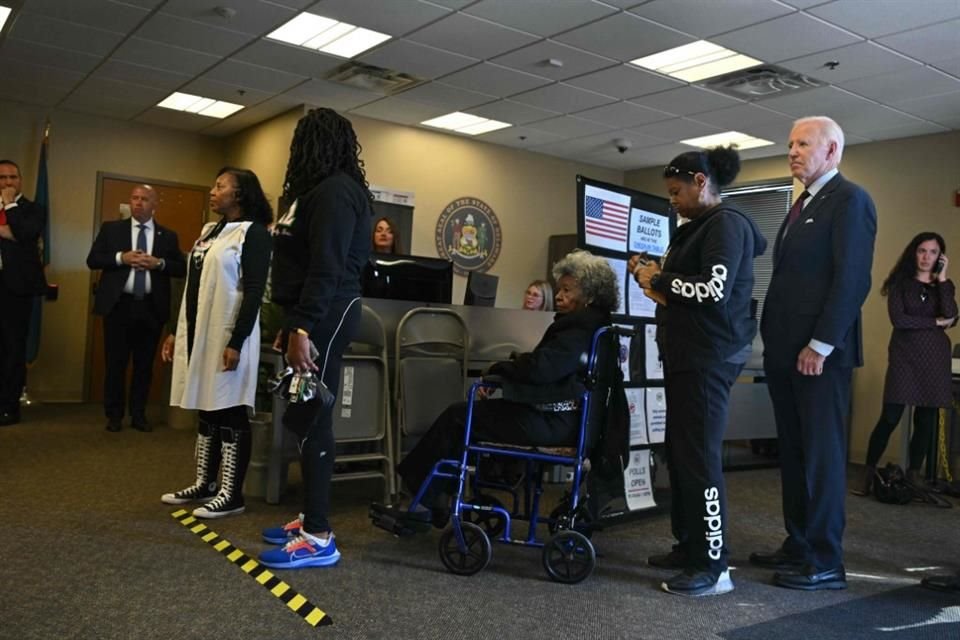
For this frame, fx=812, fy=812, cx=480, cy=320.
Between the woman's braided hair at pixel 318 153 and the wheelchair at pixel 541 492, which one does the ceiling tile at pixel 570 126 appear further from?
the woman's braided hair at pixel 318 153

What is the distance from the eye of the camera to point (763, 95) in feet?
19.8

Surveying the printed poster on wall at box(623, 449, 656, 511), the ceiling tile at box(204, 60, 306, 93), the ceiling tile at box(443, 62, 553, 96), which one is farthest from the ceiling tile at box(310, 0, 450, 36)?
the printed poster on wall at box(623, 449, 656, 511)

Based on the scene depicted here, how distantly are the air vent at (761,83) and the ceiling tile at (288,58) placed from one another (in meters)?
2.69

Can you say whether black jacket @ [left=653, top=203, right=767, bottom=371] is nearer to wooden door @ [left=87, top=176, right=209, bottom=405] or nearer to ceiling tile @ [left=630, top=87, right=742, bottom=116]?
ceiling tile @ [left=630, top=87, right=742, bottom=116]

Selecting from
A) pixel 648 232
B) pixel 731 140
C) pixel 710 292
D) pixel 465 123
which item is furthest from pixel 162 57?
pixel 731 140

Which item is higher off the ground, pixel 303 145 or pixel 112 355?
pixel 303 145

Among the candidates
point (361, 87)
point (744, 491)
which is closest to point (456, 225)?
point (361, 87)

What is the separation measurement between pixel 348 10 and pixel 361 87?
1.64m

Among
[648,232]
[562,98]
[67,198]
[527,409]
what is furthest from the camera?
[67,198]

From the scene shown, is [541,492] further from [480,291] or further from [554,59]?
[554,59]

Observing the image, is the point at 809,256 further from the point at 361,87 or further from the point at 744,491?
the point at 361,87

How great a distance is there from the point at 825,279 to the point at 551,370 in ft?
3.18

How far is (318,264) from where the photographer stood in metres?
2.52

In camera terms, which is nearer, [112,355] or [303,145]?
[303,145]
